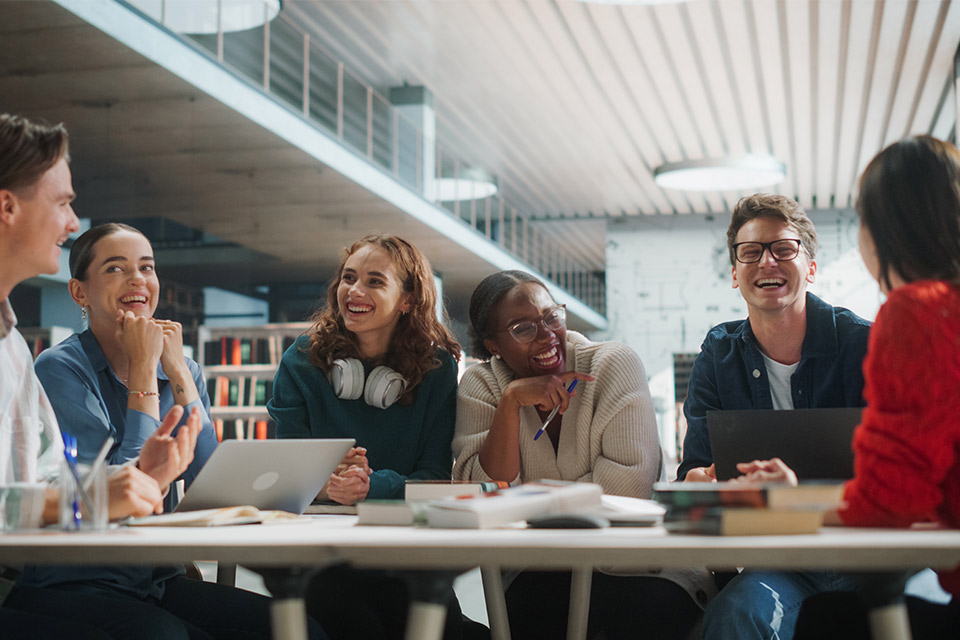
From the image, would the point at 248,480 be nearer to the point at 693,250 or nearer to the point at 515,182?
the point at 515,182

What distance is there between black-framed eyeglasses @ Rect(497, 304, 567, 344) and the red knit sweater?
3.68ft

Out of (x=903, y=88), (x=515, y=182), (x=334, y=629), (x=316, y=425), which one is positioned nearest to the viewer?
(x=334, y=629)

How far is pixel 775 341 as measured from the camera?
2.32m

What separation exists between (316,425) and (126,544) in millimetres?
1273

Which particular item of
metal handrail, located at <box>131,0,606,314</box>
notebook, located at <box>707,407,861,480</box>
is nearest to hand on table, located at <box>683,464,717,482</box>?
notebook, located at <box>707,407,861,480</box>

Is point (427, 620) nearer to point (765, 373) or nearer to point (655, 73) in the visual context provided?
point (765, 373)

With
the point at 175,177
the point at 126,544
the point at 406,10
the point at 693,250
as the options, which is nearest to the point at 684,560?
the point at 126,544

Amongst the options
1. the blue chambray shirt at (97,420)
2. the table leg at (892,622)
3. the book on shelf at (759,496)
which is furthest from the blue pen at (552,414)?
the table leg at (892,622)

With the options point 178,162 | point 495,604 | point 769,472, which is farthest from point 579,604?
point 178,162

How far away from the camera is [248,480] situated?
5.43 feet

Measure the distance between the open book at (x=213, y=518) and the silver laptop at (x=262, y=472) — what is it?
0.03 metres

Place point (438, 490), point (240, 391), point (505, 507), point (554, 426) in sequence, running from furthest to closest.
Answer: point (240, 391)
point (554, 426)
point (438, 490)
point (505, 507)

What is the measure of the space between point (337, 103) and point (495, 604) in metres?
8.37

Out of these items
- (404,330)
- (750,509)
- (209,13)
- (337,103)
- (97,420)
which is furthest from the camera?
(337,103)
